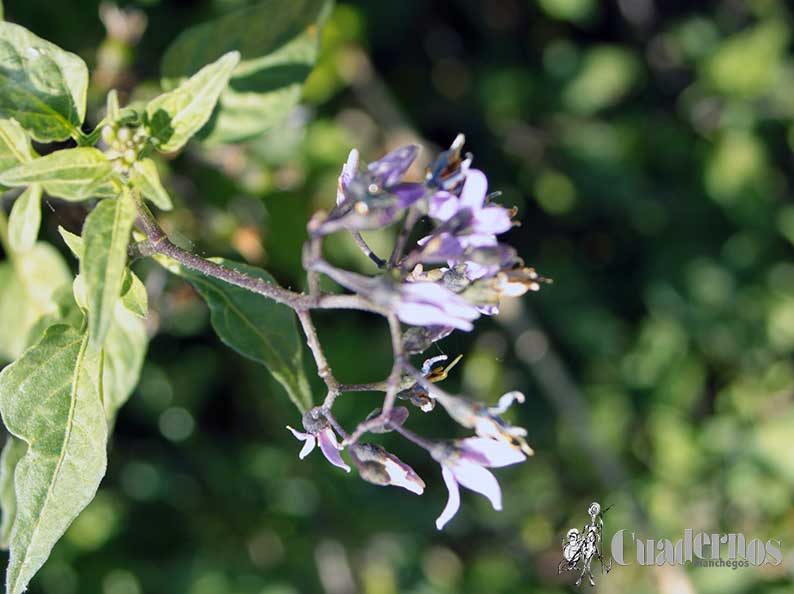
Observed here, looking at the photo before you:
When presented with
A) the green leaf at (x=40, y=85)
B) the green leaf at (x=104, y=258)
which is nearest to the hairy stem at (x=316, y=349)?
the green leaf at (x=104, y=258)

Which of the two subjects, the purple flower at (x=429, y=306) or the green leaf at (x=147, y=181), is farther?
the green leaf at (x=147, y=181)

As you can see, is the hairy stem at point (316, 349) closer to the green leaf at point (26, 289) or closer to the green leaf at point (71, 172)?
the green leaf at point (71, 172)

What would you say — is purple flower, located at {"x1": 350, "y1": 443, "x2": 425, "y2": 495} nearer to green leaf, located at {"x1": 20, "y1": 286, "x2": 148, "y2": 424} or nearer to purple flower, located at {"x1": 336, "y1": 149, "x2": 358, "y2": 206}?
purple flower, located at {"x1": 336, "y1": 149, "x2": 358, "y2": 206}

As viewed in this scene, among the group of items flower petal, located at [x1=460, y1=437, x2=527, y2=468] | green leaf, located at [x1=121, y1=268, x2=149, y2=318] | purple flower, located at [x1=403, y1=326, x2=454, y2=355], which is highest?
purple flower, located at [x1=403, y1=326, x2=454, y2=355]

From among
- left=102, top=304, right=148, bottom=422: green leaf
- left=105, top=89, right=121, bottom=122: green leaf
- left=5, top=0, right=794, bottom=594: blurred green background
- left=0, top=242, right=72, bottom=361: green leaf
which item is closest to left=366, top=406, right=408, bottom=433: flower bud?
left=102, top=304, right=148, bottom=422: green leaf

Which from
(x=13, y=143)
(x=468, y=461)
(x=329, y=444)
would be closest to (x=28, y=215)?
(x=13, y=143)

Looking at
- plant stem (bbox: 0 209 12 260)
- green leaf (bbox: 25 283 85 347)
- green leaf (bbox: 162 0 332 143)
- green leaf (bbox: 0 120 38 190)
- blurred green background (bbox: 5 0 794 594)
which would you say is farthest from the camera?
blurred green background (bbox: 5 0 794 594)

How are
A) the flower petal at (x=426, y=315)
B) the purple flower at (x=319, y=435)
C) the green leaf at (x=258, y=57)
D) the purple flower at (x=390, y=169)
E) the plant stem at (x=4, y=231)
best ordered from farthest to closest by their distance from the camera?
the plant stem at (x=4, y=231) < the green leaf at (x=258, y=57) < the purple flower at (x=319, y=435) < the purple flower at (x=390, y=169) < the flower petal at (x=426, y=315)

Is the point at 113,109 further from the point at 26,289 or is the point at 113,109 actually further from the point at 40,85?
the point at 26,289
